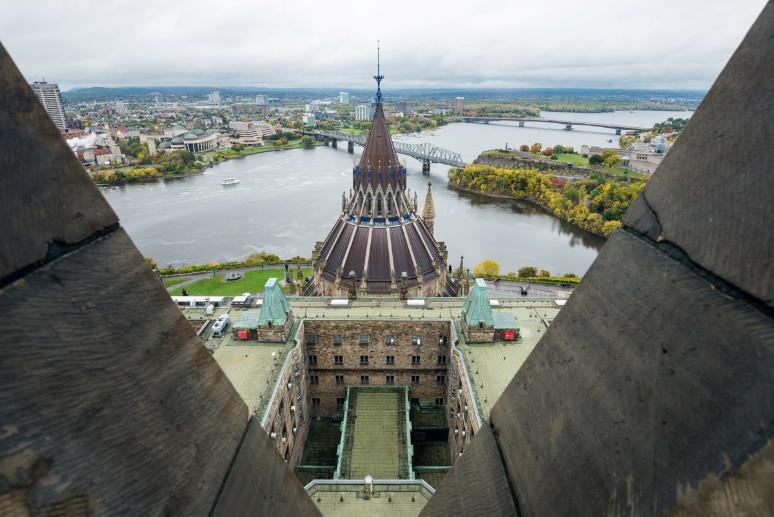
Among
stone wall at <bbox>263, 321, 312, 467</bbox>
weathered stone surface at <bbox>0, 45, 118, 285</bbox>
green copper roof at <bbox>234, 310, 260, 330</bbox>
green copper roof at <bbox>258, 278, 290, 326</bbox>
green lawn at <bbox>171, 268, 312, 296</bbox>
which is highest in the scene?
weathered stone surface at <bbox>0, 45, 118, 285</bbox>

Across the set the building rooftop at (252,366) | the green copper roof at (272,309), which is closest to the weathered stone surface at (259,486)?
the building rooftop at (252,366)

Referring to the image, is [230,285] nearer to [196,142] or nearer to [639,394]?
[639,394]

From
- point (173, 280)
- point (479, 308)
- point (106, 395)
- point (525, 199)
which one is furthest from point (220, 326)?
point (525, 199)

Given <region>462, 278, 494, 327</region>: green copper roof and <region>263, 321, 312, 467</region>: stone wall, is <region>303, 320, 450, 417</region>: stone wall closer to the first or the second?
<region>263, 321, 312, 467</region>: stone wall

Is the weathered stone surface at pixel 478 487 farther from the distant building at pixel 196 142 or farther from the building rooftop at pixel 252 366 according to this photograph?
the distant building at pixel 196 142

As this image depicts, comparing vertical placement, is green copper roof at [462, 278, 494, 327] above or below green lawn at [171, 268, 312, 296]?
above

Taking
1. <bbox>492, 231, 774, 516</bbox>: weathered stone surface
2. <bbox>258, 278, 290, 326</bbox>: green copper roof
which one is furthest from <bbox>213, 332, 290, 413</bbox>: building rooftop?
<bbox>492, 231, 774, 516</bbox>: weathered stone surface
